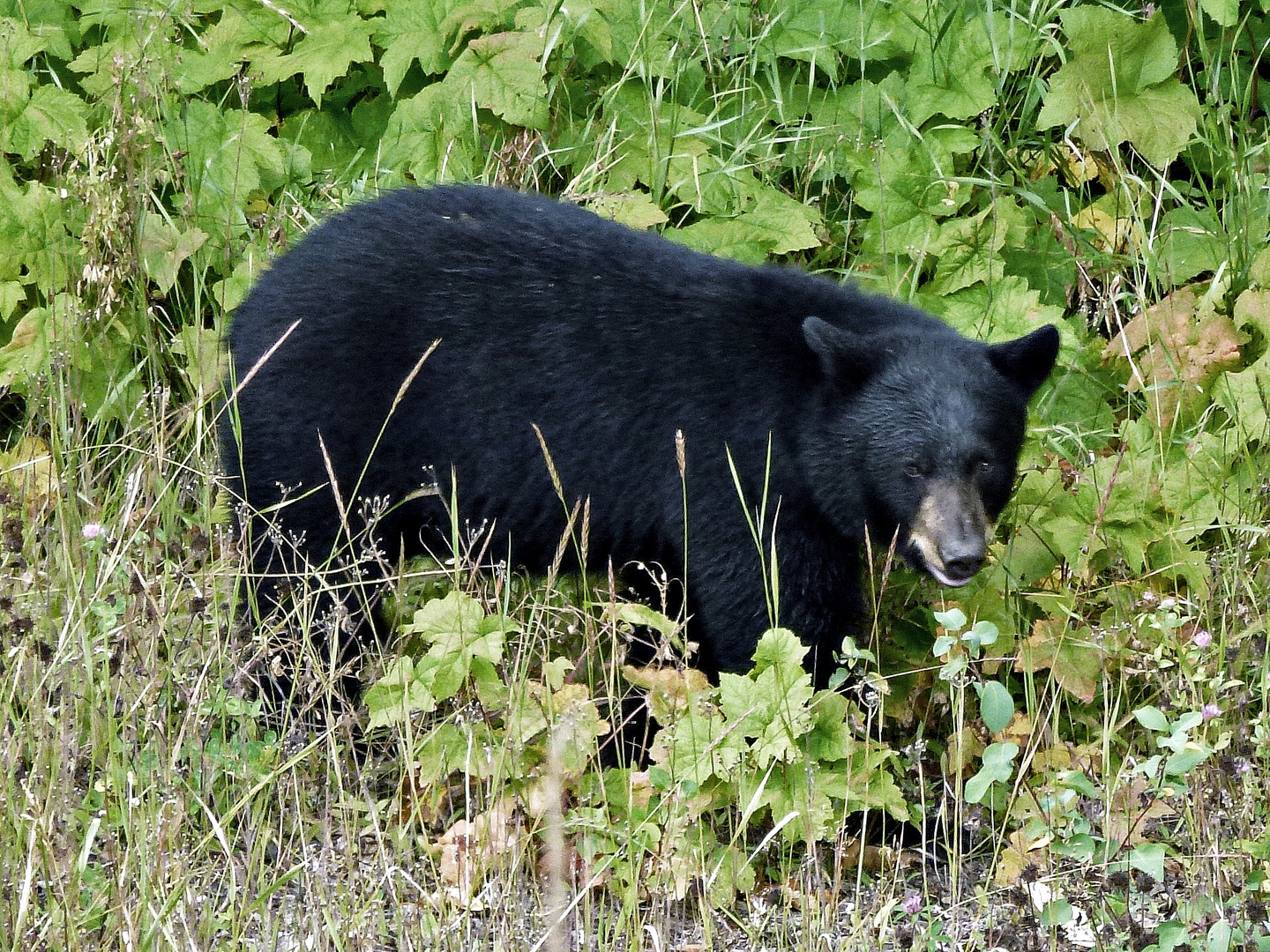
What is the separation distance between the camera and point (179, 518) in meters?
4.96

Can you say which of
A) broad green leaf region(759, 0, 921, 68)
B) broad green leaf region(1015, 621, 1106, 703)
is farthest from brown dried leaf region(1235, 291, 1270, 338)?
broad green leaf region(759, 0, 921, 68)

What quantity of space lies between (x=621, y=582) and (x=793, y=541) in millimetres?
631

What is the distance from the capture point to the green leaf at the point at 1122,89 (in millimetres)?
5875

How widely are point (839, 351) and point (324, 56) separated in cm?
268

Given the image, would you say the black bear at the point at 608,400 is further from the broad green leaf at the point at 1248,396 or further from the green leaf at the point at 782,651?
the broad green leaf at the point at 1248,396

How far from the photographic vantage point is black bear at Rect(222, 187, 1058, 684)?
4.32 metres

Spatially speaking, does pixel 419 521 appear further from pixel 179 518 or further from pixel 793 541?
pixel 793 541

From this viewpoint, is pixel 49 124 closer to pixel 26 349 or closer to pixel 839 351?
pixel 26 349

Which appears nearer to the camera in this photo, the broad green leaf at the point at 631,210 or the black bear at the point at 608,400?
the black bear at the point at 608,400

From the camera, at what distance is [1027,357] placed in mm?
4363

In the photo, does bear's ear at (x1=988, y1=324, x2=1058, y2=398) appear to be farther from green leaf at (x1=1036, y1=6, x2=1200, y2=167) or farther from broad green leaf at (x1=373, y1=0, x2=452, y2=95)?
broad green leaf at (x1=373, y1=0, x2=452, y2=95)

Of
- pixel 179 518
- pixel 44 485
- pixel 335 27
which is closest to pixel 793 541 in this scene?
pixel 179 518

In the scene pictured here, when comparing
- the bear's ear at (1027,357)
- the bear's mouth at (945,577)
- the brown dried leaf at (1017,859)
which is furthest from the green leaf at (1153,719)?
the bear's ear at (1027,357)

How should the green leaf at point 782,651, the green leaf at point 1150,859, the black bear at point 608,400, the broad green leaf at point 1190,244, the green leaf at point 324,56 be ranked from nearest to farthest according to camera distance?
the green leaf at point 1150,859 < the green leaf at point 782,651 < the black bear at point 608,400 < the broad green leaf at point 1190,244 < the green leaf at point 324,56
